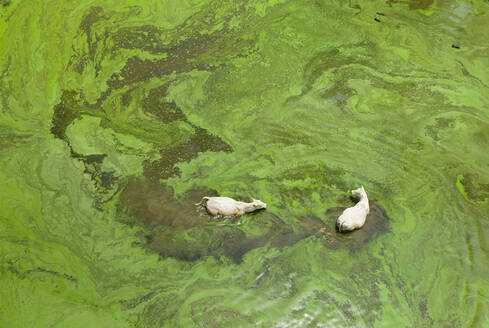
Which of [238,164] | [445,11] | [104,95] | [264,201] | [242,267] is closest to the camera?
[242,267]

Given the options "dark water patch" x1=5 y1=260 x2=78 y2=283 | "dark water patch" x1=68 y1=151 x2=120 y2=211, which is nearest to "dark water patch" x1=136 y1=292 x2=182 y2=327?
"dark water patch" x1=5 y1=260 x2=78 y2=283

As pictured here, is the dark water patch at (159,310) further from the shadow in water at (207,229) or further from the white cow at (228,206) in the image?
the white cow at (228,206)

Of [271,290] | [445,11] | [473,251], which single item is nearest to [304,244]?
[271,290]

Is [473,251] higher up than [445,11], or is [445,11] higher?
[445,11]

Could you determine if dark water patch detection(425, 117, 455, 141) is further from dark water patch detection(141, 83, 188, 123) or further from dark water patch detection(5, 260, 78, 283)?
dark water patch detection(5, 260, 78, 283)

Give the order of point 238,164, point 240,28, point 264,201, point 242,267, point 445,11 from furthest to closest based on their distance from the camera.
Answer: point 445,11 < point 240,28 < point 238,164 < point 264,201 < point 242,267

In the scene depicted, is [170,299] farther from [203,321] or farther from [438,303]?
[438,303]
